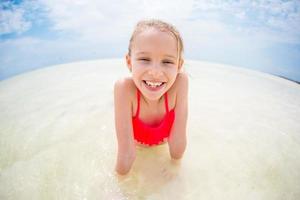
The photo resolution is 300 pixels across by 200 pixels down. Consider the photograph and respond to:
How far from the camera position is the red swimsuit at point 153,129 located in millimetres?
2477

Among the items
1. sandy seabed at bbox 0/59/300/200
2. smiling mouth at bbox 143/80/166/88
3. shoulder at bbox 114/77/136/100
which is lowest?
sandy seabed at bbox 0/59/300/200

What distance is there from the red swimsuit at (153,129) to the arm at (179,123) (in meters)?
0.06

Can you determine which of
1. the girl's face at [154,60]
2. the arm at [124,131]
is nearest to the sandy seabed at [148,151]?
the arm at [124,131]

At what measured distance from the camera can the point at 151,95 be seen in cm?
217

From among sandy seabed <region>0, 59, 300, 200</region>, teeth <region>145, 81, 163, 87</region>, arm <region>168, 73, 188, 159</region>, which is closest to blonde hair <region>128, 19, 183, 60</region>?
teeth <region>145, 81, 163, 87</region>

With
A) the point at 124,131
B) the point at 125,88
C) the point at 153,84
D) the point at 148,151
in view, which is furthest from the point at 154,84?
the point at 148,151

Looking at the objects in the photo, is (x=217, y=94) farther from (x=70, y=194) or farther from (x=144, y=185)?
(x=70, y=194)

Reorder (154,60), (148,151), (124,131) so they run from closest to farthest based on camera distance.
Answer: (154,60)
(124,131)
(148,151)

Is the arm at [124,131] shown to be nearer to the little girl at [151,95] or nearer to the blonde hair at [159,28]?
the little girl at [151,95]

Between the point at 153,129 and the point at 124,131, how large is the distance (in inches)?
11.1

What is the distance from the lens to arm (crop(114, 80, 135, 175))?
2.30 m

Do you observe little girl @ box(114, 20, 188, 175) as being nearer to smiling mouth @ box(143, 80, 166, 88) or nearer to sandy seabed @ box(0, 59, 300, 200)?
smiling mouth @ box(143, 80, 166, 88)

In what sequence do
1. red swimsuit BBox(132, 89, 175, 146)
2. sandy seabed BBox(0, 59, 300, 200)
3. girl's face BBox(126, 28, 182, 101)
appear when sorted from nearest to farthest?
girl's face BBox(126, 28, 182, 101), sandy seabed BBox(0, 59, 300, 200), red swimsuit BBox(132, 89, 175, 146)

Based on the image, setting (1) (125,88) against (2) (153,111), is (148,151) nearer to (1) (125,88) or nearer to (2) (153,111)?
(2) (153,111)
